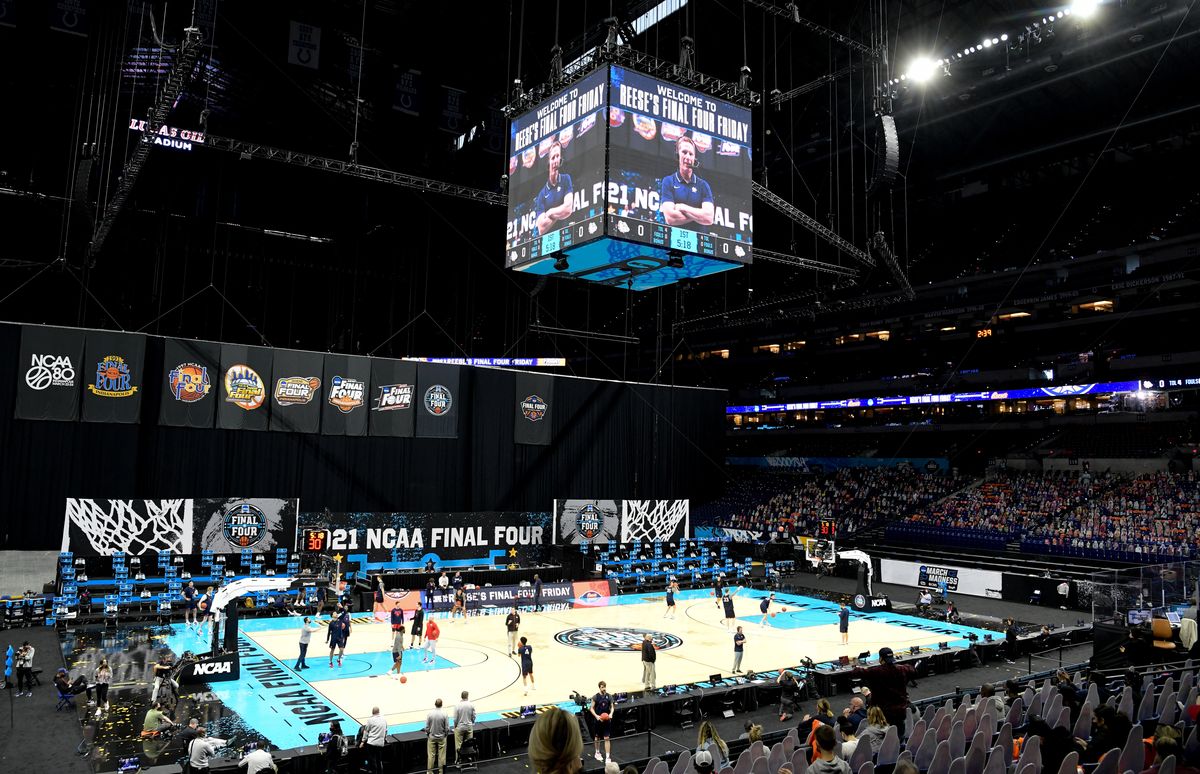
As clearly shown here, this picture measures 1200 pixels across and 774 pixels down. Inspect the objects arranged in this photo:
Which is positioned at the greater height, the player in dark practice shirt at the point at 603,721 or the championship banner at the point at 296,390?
the championship banner at the point at 296,390

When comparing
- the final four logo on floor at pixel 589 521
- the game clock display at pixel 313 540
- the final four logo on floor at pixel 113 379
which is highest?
the final four logo on floor at pixel 113 379

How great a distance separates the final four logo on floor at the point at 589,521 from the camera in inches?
1571

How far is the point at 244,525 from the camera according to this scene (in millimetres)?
31422

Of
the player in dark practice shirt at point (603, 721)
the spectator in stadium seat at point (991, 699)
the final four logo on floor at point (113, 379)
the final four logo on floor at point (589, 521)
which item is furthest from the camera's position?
the final four logo on floor at point (589, 521)

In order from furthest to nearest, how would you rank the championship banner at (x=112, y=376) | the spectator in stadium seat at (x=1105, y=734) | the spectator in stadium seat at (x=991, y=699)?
the championship banner at (x=112, y=376) < the spectator in stadium seat at (x=991, y=699) < the spectator in stadium seat at (x=1105, y=734)

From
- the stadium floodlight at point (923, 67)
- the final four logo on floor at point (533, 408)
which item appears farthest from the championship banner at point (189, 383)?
the stadium floodlight at point (923, 67)

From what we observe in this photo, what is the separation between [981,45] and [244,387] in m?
28.6

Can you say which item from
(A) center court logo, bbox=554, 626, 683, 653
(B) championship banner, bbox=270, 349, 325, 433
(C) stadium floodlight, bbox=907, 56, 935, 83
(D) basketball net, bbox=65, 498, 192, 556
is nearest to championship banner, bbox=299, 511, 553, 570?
(B) championship banner, bbox=270, 349, 325, 433

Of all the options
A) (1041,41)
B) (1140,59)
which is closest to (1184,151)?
(1140,59)

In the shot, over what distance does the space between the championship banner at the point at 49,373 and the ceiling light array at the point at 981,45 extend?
2783 centimetres

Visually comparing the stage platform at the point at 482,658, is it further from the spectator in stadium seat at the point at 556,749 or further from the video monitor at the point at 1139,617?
the spectator in stadium seat at the point at 556,749

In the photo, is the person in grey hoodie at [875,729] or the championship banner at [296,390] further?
the championship banner at [296,390]

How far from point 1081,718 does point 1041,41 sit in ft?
67.9

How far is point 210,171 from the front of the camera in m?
33.7
